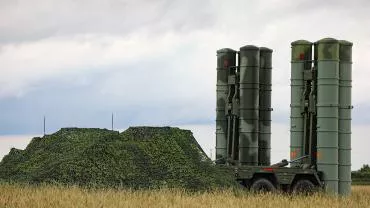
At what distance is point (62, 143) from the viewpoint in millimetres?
30422

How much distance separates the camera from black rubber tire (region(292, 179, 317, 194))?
30750 millimetres

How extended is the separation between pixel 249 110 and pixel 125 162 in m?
9.71

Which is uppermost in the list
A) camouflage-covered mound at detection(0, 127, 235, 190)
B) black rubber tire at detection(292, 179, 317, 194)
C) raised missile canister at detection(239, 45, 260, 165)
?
raised missile canister at detection(239, 45, 260, 165)

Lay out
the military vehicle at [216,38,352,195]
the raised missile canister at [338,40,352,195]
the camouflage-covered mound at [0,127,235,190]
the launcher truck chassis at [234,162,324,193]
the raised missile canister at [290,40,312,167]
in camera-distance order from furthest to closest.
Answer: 1. the raised missile canister at [290,40,312,167]
2. the raised missile canister at [338,40,352,195]
3. the military vehicle at [216,38,352,195]
4. the launcher truck chassis at [234,162,324,193]
5. the camouflage-covered mound at [0,127,235,190]

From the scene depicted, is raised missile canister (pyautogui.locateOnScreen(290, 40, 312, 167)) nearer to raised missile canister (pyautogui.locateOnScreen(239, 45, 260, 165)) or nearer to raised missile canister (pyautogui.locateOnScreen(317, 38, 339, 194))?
raised missile canister (pyautogui.locateOnScreen(317, 38, 339, 194))

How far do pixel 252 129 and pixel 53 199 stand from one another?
57.8 feet

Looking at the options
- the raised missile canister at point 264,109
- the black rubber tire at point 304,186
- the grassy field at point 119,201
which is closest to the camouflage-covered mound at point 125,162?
the black rubber tire at point 304,186

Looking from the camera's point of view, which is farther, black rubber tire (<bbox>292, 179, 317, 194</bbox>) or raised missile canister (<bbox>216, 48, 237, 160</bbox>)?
raised missile canister (<bbox>216, 48, 237, 160</bbox>)

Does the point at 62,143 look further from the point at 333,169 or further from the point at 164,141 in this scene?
the point at 333,169

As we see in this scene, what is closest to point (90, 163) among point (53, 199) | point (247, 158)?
point (53, 199)

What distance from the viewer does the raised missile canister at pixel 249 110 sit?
3416cm

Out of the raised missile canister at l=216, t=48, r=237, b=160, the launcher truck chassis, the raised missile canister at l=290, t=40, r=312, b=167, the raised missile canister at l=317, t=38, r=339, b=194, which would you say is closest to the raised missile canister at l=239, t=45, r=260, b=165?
the raised missile canister at l=216, t=48, r=237, b=160

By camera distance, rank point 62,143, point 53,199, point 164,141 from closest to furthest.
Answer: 1. point 53,199
2. point 164,141
3. point 62,143

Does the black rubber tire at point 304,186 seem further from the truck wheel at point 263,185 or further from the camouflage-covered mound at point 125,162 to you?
the camouflage-covered mound at point 125,162
